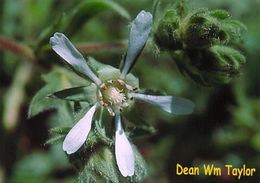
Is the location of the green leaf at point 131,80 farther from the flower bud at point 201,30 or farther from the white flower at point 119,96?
the flower bud at point 201,30

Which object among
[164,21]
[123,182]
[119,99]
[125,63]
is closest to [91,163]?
[123,182]

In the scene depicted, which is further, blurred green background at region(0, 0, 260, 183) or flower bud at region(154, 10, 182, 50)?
blurred green background at region(0, 0, 260, 183)

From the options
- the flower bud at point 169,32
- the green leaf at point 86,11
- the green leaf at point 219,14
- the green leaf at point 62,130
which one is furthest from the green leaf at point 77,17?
the green leaf at point 62,130

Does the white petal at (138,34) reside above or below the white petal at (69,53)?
above

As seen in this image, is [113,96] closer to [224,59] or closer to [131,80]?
[131,80]

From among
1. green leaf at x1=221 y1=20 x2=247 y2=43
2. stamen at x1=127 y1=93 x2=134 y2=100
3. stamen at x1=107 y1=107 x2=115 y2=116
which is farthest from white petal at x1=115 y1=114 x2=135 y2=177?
green leaf at x1=221 y1=20 x2=247 y2=43

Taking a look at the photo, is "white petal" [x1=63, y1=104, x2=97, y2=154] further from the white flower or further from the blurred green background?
the blurred green background
